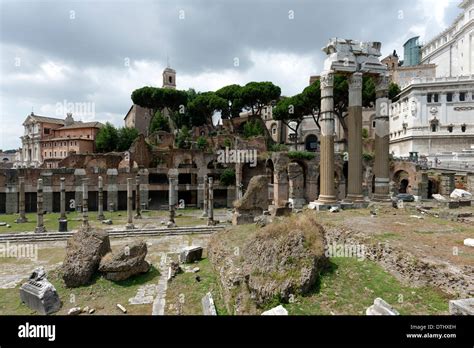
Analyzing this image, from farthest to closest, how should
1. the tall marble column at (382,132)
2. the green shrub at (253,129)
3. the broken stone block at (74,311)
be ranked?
the green shrub at (253,129) < the tall marble column at (382,132) < the broken stone block at (74,311)

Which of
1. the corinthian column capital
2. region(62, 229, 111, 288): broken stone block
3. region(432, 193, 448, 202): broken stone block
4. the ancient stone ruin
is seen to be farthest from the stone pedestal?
region(432, 193, 448, 202): broken stone block

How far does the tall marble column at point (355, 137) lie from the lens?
12844mm

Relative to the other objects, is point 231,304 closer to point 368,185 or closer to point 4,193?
point 368,185

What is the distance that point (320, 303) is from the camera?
17.1 feet

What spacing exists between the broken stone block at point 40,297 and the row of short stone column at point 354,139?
10237mm

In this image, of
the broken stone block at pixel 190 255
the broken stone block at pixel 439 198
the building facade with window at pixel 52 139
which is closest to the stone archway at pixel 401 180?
the broken stone block at pixel 439 198

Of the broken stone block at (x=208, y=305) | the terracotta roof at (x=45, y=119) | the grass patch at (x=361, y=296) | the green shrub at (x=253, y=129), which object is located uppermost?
the terracotta roof at (x=45, y=119)

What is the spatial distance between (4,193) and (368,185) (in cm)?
3535

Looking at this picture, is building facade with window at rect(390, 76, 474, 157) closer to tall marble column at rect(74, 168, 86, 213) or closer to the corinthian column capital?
the corinthian column capital

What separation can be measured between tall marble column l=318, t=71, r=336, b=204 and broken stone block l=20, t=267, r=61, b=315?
10237 millimetres

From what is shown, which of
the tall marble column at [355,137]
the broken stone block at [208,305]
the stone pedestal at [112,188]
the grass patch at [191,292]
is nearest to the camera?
the broken stone block at [208,305]

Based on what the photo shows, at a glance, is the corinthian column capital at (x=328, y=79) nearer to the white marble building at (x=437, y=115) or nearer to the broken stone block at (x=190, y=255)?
the broken stone block at (x=190, y=255)

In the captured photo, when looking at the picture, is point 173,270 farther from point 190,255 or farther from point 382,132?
point 382,132
